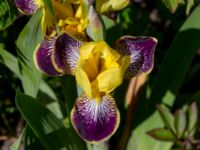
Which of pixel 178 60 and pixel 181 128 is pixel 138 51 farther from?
pixel 178 60

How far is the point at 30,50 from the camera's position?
1.37m

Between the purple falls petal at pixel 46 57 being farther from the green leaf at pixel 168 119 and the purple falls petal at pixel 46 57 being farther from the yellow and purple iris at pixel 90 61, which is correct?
the green leaf at pixel 168 119

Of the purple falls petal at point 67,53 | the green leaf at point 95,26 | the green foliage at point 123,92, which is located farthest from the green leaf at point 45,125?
the green leaf at point 95,26

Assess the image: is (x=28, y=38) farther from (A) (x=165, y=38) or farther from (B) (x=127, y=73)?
(A) (x=165, y=38)

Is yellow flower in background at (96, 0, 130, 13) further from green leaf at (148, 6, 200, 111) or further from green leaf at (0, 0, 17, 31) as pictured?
green leaf at (148, 6, 200, 111)

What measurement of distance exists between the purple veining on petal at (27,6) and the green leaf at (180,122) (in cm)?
51

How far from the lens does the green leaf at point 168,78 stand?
5.44 feet

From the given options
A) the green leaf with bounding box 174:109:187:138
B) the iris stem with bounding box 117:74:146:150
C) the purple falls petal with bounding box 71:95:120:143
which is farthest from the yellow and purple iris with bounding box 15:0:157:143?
the iris stem with bounding box 117:74:146:150

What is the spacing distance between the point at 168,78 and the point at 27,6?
0.58 meters

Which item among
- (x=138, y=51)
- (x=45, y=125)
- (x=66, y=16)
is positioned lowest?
(x=45, y=125)

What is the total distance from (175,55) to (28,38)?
561mm

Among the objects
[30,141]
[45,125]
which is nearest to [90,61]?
[45,125]

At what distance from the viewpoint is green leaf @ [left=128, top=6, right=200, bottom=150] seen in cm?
166

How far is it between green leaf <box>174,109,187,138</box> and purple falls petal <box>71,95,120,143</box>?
18 cm
